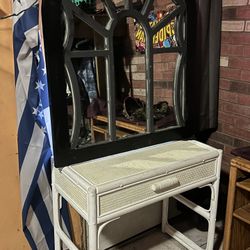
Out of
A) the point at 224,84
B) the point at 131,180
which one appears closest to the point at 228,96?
the point at 224,84

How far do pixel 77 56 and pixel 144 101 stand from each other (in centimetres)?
47

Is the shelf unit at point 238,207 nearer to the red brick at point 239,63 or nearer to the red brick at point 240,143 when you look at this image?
the red brick at point 240,143

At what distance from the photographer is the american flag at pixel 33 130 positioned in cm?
136

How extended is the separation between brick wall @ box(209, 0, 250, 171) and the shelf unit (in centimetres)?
32

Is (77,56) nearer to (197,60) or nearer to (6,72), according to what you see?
(6,72)

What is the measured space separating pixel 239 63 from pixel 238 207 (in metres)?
0.78

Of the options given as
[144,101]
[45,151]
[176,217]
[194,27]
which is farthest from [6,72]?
[176,217]

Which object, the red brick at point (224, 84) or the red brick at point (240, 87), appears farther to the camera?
the red brick at point (224, 84)

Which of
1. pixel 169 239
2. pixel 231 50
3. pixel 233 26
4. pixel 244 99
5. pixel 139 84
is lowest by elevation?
pixel 169 239

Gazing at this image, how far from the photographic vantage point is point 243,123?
1825 millimetres

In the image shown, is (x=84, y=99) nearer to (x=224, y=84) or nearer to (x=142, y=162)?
(x=142, y=162)

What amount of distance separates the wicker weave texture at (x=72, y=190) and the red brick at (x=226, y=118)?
1047 millimetres

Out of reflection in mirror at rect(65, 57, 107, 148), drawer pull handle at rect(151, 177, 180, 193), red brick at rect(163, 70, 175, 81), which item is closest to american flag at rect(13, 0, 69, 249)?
reflection in mirror at rect(65, 57, 107, 148)

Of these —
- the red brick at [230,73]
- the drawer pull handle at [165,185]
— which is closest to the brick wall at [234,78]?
the red brick at [230,73]
